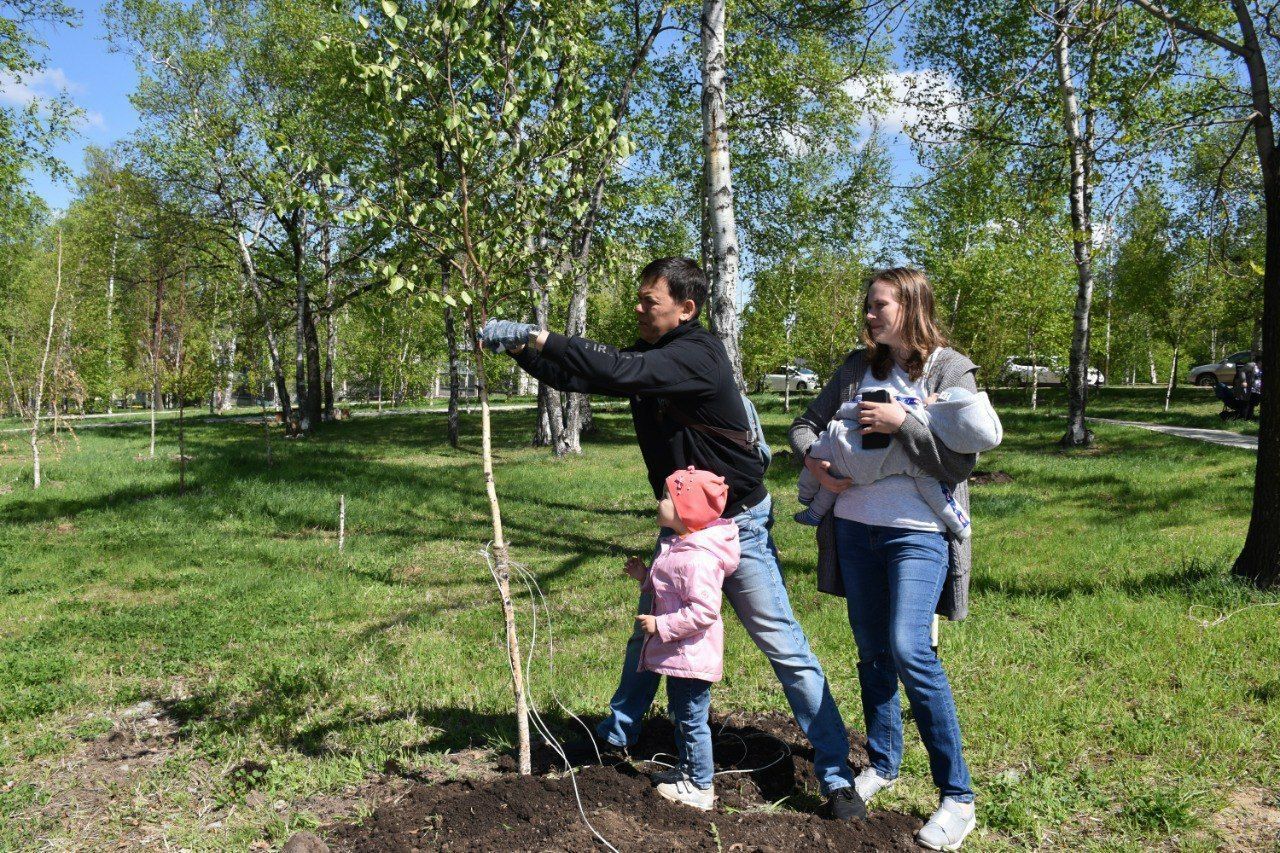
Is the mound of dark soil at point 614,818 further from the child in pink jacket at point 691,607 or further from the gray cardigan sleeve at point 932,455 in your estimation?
the gray cardigan sleeve at point 932,455

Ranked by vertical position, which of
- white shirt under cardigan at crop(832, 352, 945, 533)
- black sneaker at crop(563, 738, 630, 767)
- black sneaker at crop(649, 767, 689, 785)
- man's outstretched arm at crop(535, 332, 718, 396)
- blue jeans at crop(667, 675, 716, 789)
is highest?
man's outstretched arm at crop(535, 332, 718, 396)

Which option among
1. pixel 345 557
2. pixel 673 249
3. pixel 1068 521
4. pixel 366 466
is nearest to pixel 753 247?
pixel 673 249

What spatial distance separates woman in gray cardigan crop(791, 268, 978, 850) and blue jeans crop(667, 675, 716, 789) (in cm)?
67

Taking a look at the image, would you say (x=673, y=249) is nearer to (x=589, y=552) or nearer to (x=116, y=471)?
(x=116, y=471)

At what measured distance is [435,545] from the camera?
30.3 ft

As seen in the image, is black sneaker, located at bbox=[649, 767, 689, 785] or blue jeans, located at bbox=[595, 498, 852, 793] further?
black sneaker, located at bbox=[649, 767, 689, 785]

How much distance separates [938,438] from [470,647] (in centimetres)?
393

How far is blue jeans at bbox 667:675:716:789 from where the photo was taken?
Answer: 10.3 feet

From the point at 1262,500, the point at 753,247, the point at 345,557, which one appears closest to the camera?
the point at 1262,500

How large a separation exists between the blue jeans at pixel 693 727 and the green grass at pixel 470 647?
949 millimetres

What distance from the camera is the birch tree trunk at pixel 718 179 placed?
24.8ft

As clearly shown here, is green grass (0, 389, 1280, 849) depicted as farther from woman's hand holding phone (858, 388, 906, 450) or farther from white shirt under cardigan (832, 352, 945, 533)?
woman's hand holding phone (858, 388, 906, 450)

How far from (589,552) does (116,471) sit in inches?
377

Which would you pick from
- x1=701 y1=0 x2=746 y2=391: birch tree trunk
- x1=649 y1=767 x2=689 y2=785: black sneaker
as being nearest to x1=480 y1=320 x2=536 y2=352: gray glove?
x1=649 y1=767 x2=689 y2=785: black sneaker
